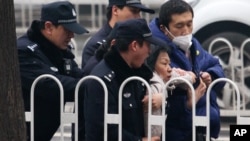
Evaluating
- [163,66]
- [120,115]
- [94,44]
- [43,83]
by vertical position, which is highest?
[94,44]

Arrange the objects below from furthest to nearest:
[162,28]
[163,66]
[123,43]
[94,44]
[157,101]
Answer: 1. [94,44]
2. [162,28]
3. [163,66]
4. [157,101]
5. [123,43]

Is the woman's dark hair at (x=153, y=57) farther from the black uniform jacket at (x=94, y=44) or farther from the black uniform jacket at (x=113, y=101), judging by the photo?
the black uniform jacket at (x=94, y=44)

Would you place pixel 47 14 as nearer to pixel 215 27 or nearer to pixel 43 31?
pixel 43 31

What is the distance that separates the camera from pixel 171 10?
6875 mm

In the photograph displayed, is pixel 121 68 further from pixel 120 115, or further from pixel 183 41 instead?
pixel 183 41

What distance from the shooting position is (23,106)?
20.3ft

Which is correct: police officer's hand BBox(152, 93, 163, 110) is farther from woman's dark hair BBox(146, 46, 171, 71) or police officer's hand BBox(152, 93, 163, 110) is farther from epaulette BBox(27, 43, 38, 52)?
epaulette BBox(27, 43, 38, 52)

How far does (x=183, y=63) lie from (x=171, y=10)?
0.35m

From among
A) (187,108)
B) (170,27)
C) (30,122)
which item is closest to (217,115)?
(187,108)

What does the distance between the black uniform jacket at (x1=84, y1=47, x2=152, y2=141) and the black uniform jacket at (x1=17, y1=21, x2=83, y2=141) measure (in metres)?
0.37

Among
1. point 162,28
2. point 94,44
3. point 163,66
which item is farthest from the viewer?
point 94,44

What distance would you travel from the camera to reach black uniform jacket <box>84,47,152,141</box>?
6.32 m

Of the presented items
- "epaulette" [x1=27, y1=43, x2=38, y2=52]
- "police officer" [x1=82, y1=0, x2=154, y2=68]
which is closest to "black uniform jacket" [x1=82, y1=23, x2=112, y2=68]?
"police officer" [x1=82, y1=0, x2=154, y2=68]

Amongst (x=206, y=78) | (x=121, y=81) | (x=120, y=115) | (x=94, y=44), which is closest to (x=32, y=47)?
(x=94, y=44)
